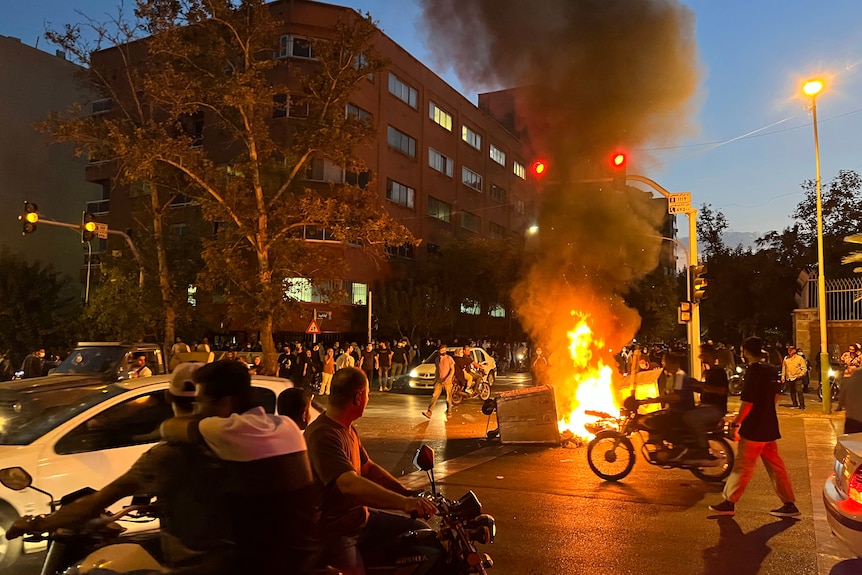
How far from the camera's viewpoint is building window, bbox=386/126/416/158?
118 ft

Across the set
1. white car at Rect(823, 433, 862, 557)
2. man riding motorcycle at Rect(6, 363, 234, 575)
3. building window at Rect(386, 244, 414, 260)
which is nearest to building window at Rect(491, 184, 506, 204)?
building window at Rect(386, 244, 414, 260)

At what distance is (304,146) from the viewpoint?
19891 mm

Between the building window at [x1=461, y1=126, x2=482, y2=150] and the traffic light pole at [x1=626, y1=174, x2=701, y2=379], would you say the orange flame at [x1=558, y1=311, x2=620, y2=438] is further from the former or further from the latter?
the building window at [x1=461, y1=126, x2=482, y2=150]

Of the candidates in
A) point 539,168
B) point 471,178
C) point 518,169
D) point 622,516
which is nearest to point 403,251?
point 471,178

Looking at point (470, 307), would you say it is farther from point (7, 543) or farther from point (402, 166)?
point (7, 543)

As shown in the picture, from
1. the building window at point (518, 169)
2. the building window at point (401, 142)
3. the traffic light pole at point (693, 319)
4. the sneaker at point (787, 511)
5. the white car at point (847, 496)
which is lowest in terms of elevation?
the sneaker at point (787, 511)

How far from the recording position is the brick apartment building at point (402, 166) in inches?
1214

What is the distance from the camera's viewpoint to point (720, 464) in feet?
27.3

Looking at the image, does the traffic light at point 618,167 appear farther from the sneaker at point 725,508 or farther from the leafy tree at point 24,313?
the leafy tree at point 24,313

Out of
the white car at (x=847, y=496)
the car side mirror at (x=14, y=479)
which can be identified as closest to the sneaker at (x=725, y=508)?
the white car at (x=847, y=496)

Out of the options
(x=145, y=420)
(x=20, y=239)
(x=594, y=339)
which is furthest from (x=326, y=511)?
(x=20, y=239)

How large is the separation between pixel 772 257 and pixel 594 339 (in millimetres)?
20418

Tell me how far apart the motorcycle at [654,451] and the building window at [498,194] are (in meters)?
41.5

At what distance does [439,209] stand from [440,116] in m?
5.69
